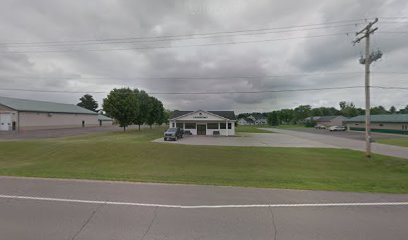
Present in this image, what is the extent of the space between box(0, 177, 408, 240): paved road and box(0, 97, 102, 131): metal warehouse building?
158ft

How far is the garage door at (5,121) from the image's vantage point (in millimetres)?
45312

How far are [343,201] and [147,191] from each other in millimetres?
5089

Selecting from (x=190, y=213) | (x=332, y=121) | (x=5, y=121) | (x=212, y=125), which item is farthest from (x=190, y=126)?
(x=332, y=121)

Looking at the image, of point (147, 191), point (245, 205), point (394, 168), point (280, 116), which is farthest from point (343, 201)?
point (280, 116)

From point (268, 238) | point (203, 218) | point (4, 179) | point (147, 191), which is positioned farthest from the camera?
point (4, 179)

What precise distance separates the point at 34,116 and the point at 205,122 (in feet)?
116

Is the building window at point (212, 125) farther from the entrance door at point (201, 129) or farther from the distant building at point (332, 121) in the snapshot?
the distant building at point (332, 121)

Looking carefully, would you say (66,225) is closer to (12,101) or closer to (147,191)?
(147,191)

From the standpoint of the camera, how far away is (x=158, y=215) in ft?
15.9

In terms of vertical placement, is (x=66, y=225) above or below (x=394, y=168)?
above

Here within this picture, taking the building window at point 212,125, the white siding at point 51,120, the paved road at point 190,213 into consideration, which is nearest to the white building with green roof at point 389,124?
the building window at point 212,125

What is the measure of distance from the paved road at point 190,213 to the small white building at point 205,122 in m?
35.0

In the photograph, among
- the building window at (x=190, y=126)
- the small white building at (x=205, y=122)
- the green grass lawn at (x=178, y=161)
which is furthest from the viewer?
the building window at (x=190, y=126)

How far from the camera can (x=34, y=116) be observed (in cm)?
4894
